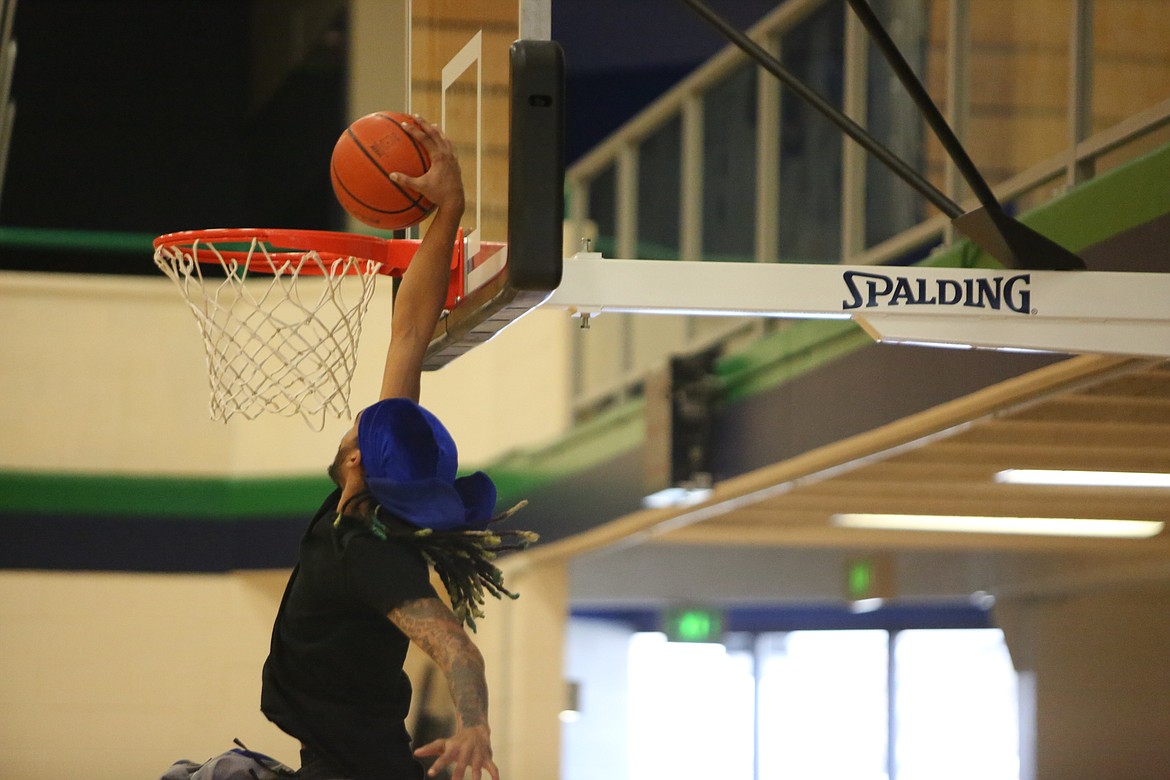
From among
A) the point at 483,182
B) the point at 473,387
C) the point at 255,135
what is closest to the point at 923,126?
the point at 483,182

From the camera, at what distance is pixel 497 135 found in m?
3.69

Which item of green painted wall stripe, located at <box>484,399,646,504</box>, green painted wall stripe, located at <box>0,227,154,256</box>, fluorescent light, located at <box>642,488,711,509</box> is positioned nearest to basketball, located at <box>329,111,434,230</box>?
fluorescent light, located at <box>642,488,711,509</box>

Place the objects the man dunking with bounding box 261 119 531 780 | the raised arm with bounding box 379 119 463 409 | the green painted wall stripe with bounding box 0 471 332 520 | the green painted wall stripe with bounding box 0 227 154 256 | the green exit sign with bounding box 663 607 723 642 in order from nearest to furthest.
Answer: the man dunking with bounding box 261 119 531 780 < the raised arm with bounding box 379 119 463 409 < the green painted wall stripe with bounding box 0 471 332 520 < the green painted wall stripe with bounding box 0 227 154 256 < the green exit sign with bounding box 663 607 723 642

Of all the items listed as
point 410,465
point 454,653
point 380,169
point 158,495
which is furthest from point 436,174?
point 158,495

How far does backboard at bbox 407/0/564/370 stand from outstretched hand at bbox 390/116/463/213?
115mm

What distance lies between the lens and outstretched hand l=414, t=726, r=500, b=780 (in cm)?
258

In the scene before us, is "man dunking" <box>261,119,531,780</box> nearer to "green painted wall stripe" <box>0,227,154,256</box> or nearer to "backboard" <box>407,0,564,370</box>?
"backboard" <box>407,0,564,370</box>

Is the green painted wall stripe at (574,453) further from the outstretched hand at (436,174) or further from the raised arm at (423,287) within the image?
the raised arm at (423,287)

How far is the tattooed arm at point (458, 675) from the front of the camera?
2607mm

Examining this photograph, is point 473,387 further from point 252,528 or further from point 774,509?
point 774,509

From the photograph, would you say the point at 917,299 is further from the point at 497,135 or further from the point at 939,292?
the point at 497,135

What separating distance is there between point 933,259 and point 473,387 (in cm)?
701

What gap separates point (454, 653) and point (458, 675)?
37 mm

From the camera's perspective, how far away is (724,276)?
4.07 metres
